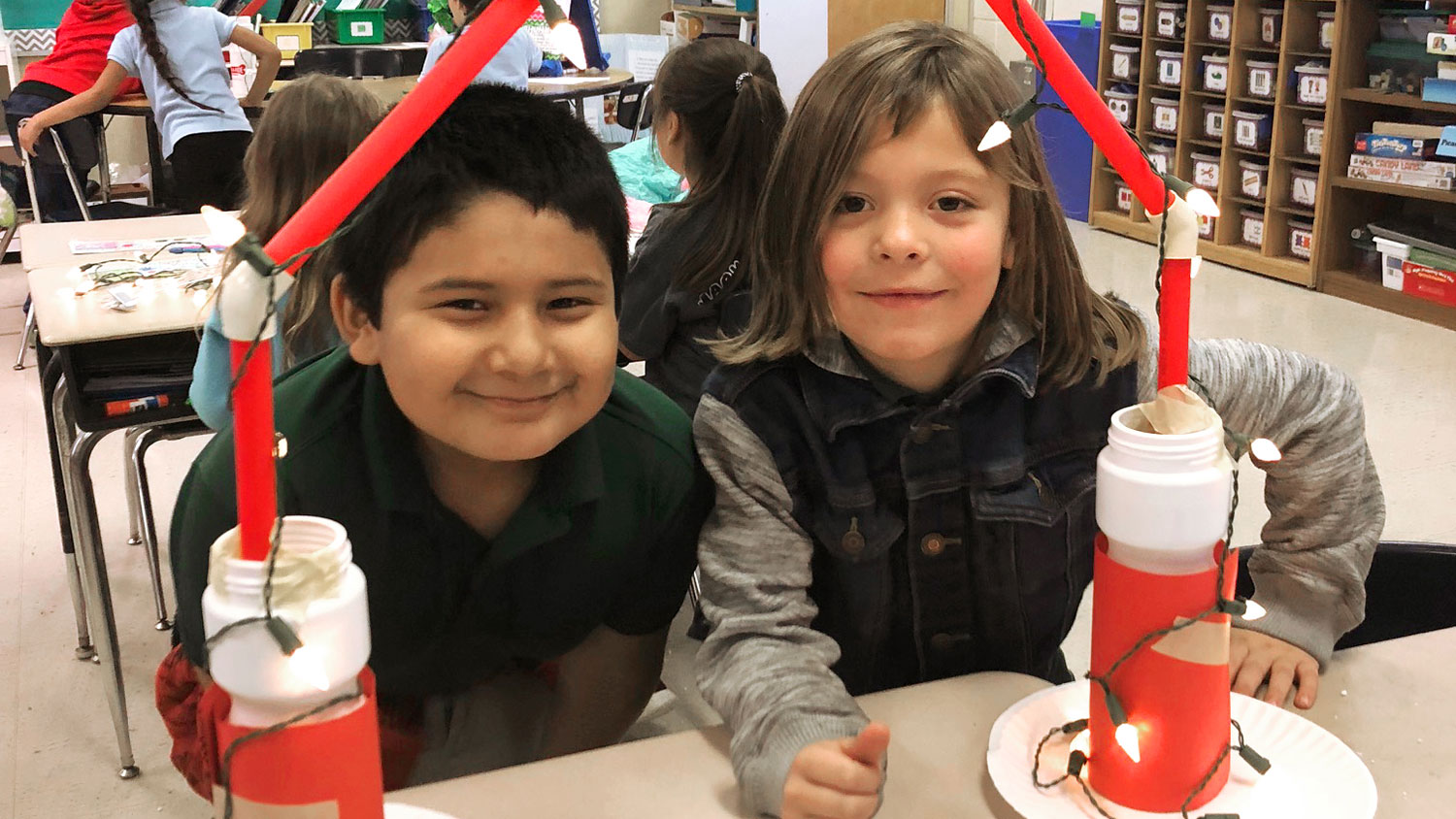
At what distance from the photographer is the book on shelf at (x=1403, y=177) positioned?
403 centimetres

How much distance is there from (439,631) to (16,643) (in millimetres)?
1708

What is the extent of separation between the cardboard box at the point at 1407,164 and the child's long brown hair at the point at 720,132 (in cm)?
269

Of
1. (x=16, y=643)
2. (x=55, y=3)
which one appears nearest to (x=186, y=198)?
(x=16, y=643)

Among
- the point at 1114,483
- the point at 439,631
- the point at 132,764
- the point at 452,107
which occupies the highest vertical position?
the point at 452,107

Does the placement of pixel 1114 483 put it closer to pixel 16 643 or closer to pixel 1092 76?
pixel 16 643

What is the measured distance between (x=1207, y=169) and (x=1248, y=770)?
462 centimetres

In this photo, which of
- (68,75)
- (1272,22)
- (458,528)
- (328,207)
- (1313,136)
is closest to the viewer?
(328,207)

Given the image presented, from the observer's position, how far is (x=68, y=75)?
408 cm

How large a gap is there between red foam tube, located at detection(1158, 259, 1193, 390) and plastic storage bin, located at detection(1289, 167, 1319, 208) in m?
4.22

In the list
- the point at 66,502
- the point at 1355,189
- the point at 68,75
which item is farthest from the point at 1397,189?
the point at 68,75

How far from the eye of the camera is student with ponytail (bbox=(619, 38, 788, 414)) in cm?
205

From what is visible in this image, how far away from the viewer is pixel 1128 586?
0.69 m

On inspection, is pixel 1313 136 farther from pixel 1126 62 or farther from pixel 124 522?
pixel 124 522

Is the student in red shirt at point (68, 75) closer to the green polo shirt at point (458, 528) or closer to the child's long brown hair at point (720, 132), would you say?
the child's long brown hair at point (720, 132)
